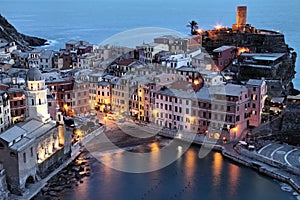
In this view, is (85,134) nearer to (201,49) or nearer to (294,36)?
(201,49)

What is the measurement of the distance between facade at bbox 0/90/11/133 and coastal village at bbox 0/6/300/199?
0.27 feet

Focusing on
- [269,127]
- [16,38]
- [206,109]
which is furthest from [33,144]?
[16,38]

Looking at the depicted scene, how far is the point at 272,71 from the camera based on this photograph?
5275 cm

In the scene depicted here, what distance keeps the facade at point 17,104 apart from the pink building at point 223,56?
85.6ft

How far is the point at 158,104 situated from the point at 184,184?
1305 centimetres

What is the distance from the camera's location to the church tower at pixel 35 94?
→ 36.7m

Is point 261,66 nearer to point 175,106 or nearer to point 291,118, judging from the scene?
point 291,118

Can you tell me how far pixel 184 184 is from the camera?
111ft

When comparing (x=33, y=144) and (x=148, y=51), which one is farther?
(x=148, y=51)

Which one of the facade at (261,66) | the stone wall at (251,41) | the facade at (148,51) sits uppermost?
the stone wall at (251,41)

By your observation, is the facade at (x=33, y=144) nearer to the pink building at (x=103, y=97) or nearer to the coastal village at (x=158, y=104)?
the coastal village at (x=158, y=104)

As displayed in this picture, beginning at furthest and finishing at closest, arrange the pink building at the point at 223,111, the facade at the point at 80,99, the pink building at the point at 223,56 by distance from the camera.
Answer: the pink building at the point at 223,56, the facade at the point at 80,99, the pink building at the point at 223,111

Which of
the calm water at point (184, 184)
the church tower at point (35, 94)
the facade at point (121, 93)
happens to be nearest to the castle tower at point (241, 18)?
the facade at point (121, 93)

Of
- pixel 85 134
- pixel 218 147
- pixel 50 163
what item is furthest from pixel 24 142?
pixel 218 147
